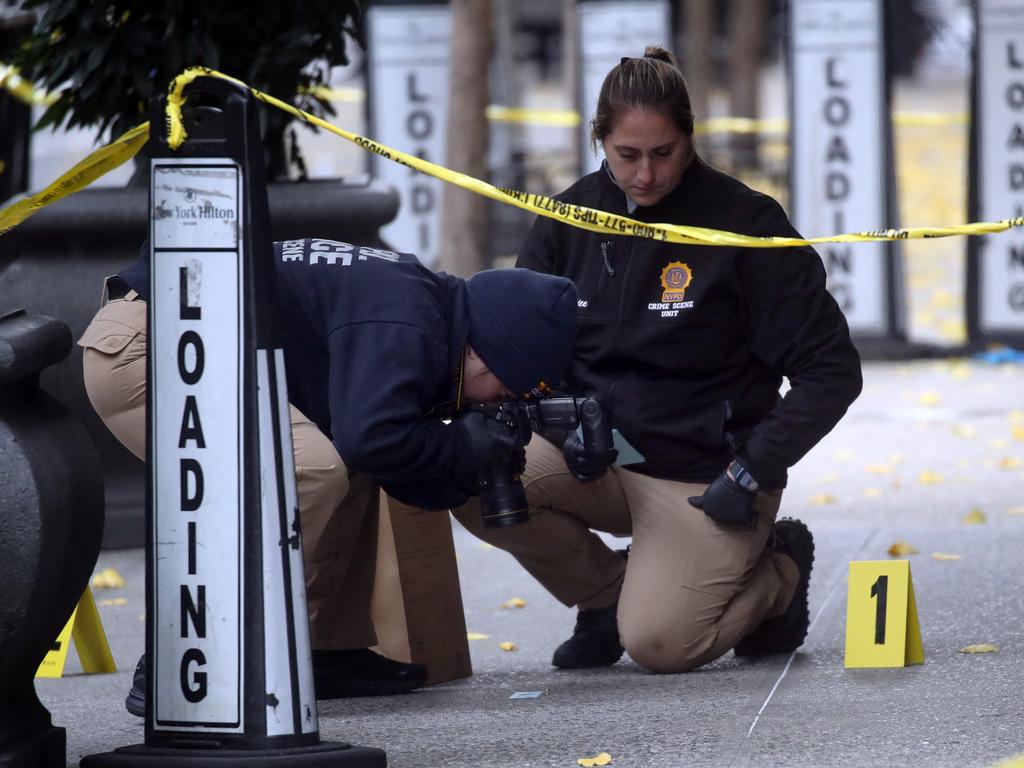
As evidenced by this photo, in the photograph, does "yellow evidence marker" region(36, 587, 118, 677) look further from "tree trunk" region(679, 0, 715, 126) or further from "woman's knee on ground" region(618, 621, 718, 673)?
"tree trunk" region(679, 0, 715, 126)

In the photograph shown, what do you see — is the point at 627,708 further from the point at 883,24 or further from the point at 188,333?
the point at 883,24

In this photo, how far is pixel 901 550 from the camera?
5.55 meters

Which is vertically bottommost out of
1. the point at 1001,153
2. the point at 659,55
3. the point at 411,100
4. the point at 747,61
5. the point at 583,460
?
the point at 583,460

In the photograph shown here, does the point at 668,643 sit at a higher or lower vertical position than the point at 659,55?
lower

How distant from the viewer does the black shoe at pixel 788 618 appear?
14.0ft

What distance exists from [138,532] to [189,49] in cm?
175

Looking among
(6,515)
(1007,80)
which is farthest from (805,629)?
(1007,80)

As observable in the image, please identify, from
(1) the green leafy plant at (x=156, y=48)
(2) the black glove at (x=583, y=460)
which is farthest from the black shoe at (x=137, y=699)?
(1) the green leafy plant at (x=156, y=48)

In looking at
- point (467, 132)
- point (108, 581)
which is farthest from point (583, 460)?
point (467, 132)

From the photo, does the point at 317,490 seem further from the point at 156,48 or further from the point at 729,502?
the point at 156,48

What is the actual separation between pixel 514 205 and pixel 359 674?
1.18m

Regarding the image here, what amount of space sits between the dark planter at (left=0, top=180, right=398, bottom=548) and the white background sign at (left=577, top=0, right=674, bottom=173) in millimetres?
5616

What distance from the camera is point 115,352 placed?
151 inches

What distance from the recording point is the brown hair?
402 centimetres
